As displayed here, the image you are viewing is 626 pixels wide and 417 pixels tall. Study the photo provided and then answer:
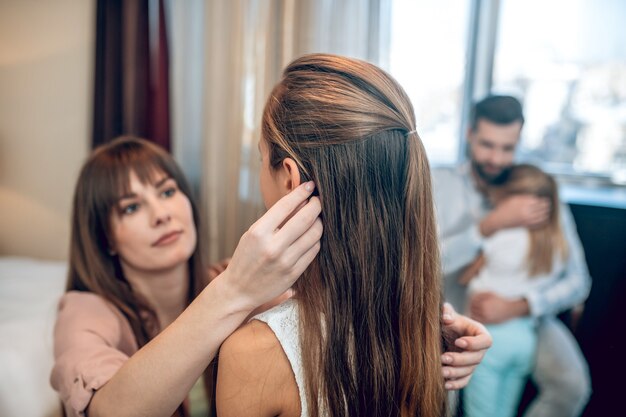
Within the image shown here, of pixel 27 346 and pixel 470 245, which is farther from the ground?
pixel 470 245

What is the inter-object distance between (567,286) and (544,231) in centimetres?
21

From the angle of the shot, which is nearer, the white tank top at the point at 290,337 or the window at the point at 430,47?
the white tank top at the point at 290,337

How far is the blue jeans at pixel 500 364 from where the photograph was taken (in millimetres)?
1546

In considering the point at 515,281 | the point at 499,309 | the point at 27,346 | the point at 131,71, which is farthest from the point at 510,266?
the point at 131,71

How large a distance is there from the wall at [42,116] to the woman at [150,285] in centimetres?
107

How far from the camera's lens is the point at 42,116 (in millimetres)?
2129

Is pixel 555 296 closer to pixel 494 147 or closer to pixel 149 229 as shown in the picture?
pixel 494 147

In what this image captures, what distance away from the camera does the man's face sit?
160cm

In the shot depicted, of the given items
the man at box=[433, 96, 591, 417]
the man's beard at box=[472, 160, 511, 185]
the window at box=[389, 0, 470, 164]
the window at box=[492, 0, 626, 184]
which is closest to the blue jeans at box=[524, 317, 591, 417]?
the man at box=[433, 96, 591, 417]

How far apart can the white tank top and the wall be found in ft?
5.71

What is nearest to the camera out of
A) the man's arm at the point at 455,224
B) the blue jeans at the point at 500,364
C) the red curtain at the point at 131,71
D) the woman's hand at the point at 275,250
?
the woman's hand at the point at 275,250

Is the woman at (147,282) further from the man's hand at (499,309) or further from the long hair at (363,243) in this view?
the man's hand at (499,309)

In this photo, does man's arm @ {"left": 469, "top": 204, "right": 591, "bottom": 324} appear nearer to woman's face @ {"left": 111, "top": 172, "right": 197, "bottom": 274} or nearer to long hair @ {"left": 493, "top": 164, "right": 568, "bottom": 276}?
long hair @ {"left": 493, "top": 164, "right": 568, "bottom": 276}

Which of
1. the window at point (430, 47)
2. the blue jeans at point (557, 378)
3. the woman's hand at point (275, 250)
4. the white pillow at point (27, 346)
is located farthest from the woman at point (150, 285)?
the window at point (430, 47)
